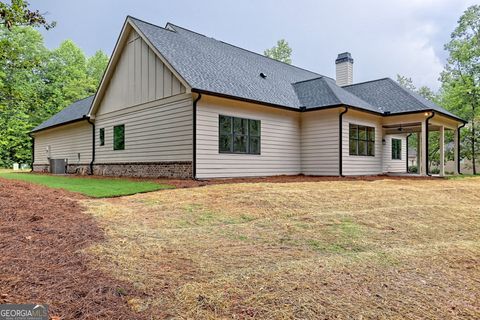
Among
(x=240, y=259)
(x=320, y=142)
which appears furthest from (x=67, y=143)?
(x=240, y=259)

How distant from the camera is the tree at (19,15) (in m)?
5.48

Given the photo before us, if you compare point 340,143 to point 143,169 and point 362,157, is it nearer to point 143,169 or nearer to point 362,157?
point 362,157

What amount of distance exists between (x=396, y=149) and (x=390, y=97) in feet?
14.5

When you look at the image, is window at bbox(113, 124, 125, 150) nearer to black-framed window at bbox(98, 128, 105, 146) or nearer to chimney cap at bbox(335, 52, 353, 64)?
black-framed window at bbox(98, 128, 105, 146)

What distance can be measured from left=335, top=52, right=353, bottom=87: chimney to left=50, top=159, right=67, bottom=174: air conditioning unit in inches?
678

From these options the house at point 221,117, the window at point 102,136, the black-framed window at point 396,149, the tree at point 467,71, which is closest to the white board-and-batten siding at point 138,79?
the house at point 221,117

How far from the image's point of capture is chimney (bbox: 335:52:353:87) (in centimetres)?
2020

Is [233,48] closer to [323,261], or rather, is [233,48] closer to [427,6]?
[427,6]

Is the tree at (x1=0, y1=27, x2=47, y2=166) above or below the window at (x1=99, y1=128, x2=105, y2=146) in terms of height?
above

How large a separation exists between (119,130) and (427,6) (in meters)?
15.7

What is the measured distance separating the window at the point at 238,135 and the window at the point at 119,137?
17.1 ft

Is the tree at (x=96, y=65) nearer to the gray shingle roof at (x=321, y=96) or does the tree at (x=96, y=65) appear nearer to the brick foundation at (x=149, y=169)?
the brick foundation at (x=149, y=169)

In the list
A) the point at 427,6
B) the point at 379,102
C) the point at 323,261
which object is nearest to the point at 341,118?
the point at 379,102

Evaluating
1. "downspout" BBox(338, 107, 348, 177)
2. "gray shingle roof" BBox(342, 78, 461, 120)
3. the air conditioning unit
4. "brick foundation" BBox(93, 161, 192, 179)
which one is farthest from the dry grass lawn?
the air conditioning unit
